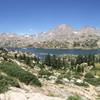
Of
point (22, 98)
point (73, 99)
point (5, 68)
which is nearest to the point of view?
point (22, 98)

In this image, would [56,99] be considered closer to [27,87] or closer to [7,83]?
[7,83]

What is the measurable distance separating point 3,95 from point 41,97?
243 cm

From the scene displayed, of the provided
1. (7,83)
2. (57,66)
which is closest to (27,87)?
(7,83)

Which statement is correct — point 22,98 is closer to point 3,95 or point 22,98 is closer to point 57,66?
Result: point 3,95

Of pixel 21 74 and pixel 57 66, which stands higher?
pixel 21 74

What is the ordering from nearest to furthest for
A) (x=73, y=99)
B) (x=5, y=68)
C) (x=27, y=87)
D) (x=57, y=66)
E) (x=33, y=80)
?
(x=73, y=99), (x=27, y=87), (x=33, y=80), (x=5, y=68), (x=57, y=66)

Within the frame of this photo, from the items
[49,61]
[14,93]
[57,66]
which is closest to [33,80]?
[14,93]

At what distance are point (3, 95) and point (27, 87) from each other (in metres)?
5.13

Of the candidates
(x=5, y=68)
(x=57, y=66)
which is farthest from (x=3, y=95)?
(x=57, y=66)

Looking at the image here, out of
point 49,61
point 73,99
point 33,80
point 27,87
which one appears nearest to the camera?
point 73,99

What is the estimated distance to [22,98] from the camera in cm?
1504

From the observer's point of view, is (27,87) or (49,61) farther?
(49,61)

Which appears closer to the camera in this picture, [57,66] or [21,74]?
[21,74]

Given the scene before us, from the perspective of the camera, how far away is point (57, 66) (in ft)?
413
